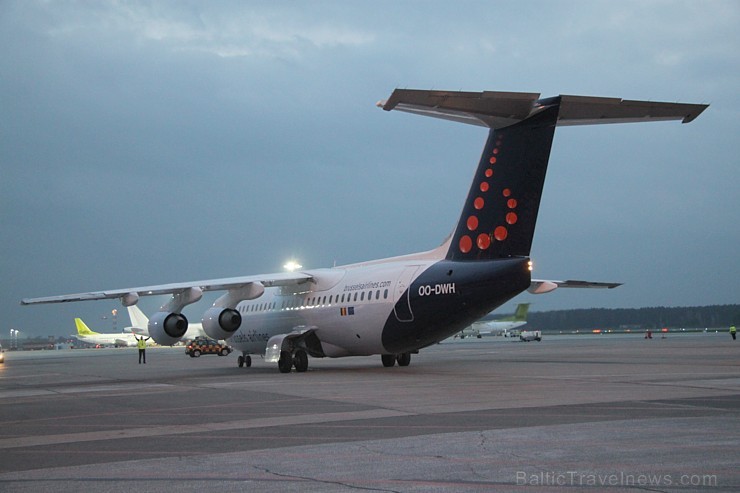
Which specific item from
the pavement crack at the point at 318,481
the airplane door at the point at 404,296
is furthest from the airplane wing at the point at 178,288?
the pavement crack at the point at 318,481

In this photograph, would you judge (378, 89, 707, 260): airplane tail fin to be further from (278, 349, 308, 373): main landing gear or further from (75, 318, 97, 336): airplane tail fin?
(75, 318, 97, 336): airplane tail fin

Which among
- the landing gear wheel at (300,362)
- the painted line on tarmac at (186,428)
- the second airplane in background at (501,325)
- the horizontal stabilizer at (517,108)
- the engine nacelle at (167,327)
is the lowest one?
the painted line on tarmac at (186,428)

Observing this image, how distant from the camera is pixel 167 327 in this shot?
26.8m

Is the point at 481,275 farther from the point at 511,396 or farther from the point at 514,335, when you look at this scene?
the point at 514,335

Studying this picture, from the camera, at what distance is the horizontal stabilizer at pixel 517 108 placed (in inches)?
720

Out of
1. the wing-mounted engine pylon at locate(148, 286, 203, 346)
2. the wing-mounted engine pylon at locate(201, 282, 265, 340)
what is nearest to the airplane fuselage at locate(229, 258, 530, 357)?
the wing-mounted engine pylon at locate(201, 282, 265, 340)

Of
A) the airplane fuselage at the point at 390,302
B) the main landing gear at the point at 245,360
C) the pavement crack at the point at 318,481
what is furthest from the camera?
the main landing gear at the point at 245,360

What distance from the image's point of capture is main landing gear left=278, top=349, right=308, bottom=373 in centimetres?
2700

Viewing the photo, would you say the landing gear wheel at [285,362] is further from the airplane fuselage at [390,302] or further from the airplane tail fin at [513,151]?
the airplane tail fin at [513,151]

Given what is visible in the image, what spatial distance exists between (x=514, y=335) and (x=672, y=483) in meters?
87.1

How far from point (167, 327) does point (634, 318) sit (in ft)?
524

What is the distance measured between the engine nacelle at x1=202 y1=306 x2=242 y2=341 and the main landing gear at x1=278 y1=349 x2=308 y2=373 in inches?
83.9

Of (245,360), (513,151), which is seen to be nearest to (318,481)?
(513,151)

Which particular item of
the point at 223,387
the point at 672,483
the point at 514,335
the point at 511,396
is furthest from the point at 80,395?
the point at 514,335
